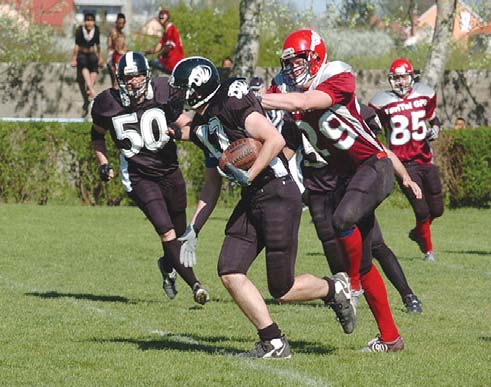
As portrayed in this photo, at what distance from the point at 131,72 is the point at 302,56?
7.93ft

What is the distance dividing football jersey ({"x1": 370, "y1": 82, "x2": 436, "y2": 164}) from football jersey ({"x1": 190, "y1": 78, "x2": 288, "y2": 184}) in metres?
5.45

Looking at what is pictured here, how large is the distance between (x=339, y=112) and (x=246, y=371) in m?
1.57

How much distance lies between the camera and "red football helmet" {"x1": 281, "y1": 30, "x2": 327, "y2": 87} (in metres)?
6.99

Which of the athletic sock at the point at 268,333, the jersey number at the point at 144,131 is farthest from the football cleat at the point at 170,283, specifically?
the athletic sock at the point at 268,333

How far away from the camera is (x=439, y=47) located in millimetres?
22547

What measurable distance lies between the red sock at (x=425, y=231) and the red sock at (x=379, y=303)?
517cm

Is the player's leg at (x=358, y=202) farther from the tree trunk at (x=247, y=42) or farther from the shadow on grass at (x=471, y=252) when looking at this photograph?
the tree trunk at (x=247, y=42)

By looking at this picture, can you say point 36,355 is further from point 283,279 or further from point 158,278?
point 158,278

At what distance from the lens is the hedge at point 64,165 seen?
1886cm

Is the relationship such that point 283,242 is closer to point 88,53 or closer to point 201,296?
point 201,296

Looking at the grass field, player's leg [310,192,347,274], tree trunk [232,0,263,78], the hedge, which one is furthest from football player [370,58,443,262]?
tree trunk [232,0,263,78]

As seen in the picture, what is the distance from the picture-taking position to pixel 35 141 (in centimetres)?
1892

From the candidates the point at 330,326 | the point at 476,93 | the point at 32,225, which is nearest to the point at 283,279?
the point at 330,326

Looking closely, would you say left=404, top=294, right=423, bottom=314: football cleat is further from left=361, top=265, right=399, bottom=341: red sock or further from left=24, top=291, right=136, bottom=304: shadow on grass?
left=24, top=291, right=136, bottom=304: shadow on grass
